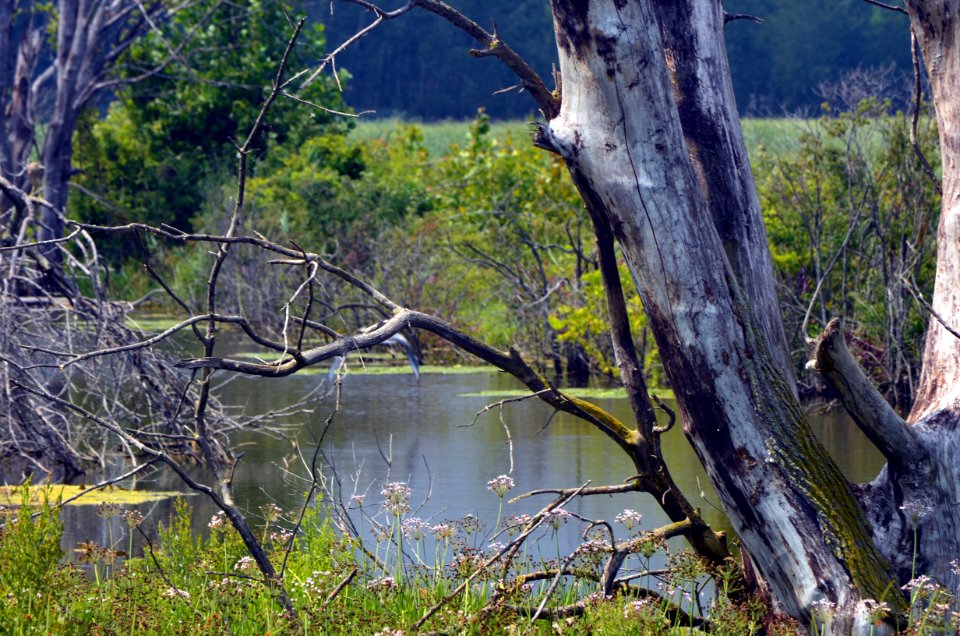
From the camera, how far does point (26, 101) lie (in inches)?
807

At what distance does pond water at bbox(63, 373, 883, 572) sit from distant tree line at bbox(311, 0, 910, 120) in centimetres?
4816

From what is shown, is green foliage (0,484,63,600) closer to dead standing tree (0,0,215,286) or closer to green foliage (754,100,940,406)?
green foliage (754,100,940,406)

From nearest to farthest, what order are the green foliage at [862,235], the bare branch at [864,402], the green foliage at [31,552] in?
the green foliage at [31,552] < the bare branch at [864,402] < the green foliage at [862,235]

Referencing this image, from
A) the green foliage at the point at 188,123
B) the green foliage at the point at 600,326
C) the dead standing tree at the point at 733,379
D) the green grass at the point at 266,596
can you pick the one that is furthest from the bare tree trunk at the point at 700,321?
the green foliage at the point at 188,123

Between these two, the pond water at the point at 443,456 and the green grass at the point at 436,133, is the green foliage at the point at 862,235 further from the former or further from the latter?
the green grass at the point at 436,133

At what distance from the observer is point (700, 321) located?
5055 mm

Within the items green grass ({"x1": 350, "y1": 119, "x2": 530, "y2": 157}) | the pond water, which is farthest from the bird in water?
green grass ({"x1": 350, "y1": 119, "x2": 530, "y2": 157})

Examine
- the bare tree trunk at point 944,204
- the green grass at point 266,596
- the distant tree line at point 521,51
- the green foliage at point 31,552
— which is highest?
the distant tree line at point 521,51

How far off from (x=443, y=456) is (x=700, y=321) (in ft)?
19.0

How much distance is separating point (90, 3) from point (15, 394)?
11789 millimetres

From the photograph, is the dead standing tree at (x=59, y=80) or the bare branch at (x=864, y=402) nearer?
the bare branch at (x=864, y=402)

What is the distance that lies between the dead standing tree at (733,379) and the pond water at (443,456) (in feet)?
6.70

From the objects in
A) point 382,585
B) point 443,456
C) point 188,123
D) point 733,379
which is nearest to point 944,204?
point 733,379

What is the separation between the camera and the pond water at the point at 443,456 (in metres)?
8.58
